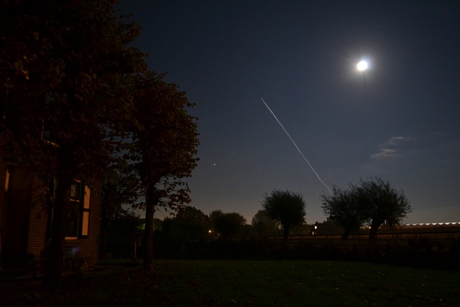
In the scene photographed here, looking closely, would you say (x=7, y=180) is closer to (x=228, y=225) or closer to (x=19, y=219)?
(x=19, y=219)

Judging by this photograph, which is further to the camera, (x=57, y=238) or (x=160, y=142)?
(x=160, y=142)

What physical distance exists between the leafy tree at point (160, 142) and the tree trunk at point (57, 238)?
5.69 m

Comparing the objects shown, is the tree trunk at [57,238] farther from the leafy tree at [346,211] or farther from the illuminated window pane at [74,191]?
the leafy tree at [346,211]

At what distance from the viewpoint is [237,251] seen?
3462 centimetres

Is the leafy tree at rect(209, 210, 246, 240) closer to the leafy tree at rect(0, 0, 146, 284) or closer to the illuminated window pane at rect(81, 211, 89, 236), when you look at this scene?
the illuminated window pane at rect(81, 211, 89, 236)

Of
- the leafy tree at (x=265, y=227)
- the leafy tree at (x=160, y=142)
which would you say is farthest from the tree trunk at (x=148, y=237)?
the leafy tree at (x=265, y=227)

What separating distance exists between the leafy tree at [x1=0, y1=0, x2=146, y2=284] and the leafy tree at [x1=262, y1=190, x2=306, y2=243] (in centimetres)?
4549

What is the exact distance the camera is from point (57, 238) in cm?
1166

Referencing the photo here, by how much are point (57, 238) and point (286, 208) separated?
46.1m

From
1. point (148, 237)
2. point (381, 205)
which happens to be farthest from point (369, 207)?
point (148, 237)

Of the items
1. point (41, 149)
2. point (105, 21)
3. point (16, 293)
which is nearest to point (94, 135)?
point (41, 149)

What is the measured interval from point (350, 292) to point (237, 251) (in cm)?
2226

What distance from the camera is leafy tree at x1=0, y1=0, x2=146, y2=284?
9188 mm

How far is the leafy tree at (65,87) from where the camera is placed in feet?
30.1
